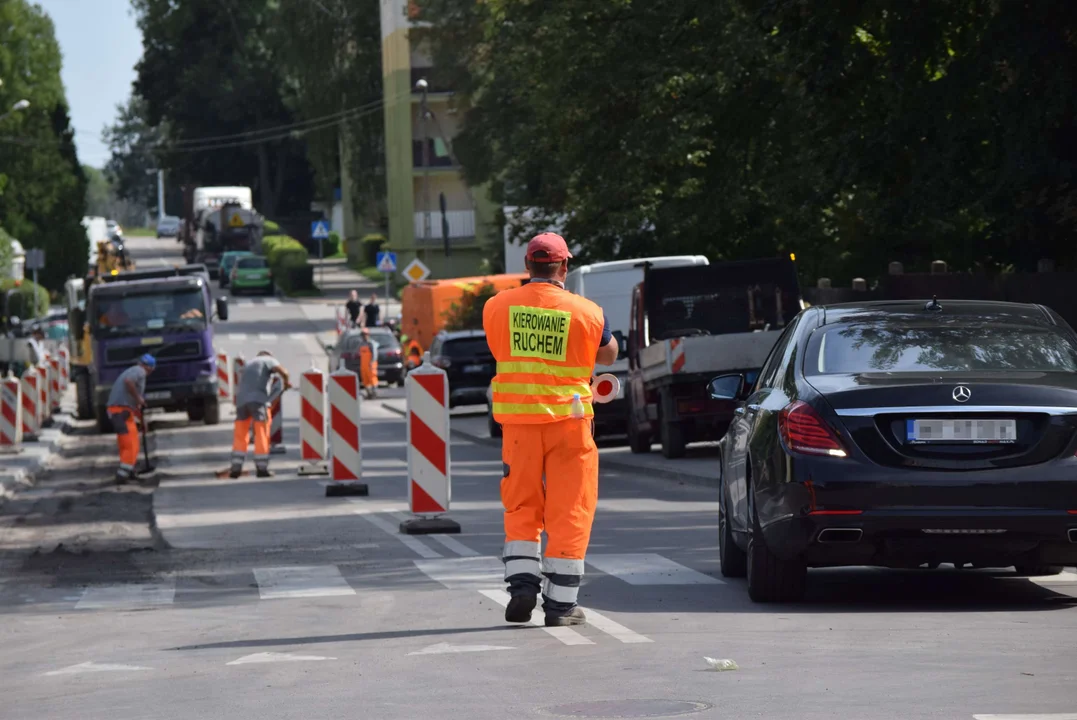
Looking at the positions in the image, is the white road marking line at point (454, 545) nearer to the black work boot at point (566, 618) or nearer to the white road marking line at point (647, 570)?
the white road marking line at point (647, 570)

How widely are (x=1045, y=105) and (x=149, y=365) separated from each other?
476 inches

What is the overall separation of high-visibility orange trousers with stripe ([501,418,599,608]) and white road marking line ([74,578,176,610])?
123 inches

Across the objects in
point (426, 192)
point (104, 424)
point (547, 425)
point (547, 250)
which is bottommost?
point (104, 424)

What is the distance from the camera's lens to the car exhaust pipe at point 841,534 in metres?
9.24

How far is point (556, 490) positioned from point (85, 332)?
32.1 metres

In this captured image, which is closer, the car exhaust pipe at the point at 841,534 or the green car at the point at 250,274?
the car exhaust pipe at the point at 841,534

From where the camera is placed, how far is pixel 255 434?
2555 centimetres

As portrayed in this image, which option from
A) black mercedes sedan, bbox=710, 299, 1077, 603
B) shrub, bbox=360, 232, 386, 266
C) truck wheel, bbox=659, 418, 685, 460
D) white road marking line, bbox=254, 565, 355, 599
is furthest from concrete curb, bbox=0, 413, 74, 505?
shrub, bbox=360, 232, 386, 266

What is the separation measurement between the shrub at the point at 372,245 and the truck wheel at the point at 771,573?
8304cm

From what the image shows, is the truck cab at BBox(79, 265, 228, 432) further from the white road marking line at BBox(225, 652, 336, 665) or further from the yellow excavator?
the white road marking line at BBox(225, 652, 336, 665)

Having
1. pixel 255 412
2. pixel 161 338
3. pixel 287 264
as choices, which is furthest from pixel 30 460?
pixel 287 264

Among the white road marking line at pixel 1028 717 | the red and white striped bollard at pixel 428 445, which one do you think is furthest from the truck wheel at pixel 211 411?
the white road marking line at pixel 1028 717

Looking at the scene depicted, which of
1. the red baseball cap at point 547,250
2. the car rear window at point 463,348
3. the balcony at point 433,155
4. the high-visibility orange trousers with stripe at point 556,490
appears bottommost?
the car rear window at point 463,348

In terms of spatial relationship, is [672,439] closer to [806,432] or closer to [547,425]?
[806,432]
